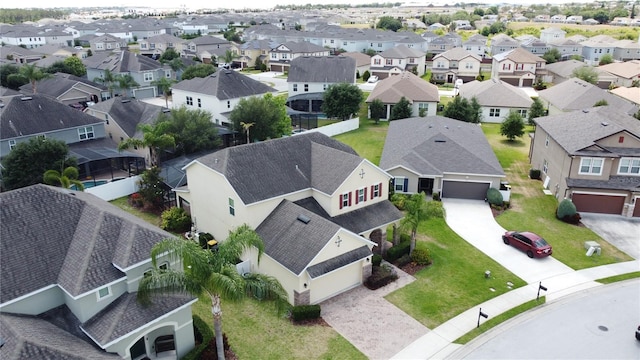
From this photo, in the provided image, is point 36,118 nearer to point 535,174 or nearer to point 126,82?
point 126,82

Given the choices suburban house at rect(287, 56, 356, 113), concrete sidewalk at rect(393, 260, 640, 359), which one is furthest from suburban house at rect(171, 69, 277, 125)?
concrete sidewalk at rect(393, 260, 640, 359)

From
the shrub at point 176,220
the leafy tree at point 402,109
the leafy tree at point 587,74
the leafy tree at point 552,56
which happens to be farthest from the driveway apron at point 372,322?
the leafy tree at point 552,56

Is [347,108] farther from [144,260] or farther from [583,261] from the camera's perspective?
[144,260]

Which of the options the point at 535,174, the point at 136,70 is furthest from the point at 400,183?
the point at 136,70

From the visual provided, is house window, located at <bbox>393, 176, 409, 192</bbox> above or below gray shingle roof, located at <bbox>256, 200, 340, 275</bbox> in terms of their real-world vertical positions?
below

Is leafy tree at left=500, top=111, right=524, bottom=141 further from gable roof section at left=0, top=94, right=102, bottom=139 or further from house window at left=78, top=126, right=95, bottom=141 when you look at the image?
house window at left=78, top=126, right=95, bottom=141

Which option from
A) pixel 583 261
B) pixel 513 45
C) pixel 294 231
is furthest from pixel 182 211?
pixel 513 45

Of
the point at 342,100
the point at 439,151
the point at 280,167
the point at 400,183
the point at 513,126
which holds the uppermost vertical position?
the point at 280,167
